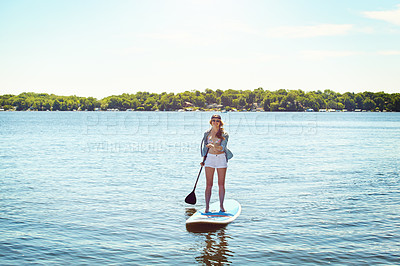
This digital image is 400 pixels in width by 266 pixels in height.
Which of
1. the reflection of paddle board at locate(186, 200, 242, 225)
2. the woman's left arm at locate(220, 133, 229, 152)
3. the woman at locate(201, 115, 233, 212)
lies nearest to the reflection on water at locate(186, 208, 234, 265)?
the reflection of paddle board at locate(186, 200, 242, 225)

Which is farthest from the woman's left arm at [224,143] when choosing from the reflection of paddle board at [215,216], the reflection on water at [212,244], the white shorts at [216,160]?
the reflection on water at [212,244]

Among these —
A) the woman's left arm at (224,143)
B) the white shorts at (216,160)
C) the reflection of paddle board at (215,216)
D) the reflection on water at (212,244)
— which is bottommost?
the reflection on water at (212,244)

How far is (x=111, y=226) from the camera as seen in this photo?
11.3 metres

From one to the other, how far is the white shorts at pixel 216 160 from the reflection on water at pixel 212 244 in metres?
1.72

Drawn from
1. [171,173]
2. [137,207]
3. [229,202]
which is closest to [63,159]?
[171,173]

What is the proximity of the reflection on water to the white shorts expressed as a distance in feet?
5.64

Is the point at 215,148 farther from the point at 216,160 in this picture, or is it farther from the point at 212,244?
the point at 212,244

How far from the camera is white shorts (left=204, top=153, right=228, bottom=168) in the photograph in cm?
1094

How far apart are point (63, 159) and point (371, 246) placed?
21955 millimetres

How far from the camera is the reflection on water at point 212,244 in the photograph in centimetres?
913

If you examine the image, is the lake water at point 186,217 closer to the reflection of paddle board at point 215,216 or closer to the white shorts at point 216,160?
the reflection of paddle board at point 215,216

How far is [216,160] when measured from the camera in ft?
35.9

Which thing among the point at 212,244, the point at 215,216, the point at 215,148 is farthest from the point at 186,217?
the point at 215,148

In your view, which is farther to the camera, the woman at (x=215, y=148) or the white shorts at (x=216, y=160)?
the white shorts at (x=216, y=160)
